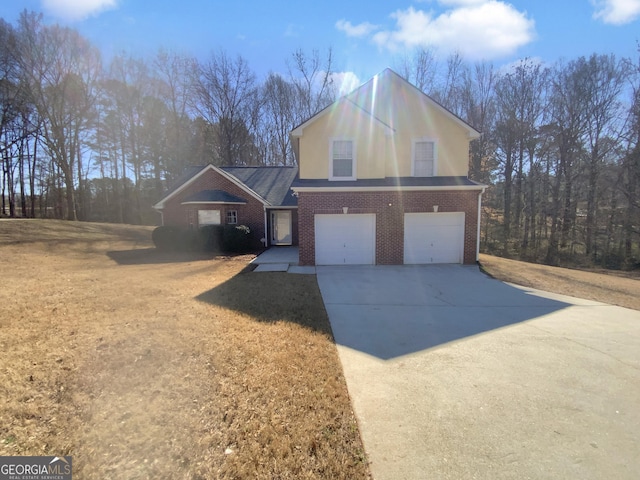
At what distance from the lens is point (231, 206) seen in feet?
60.5

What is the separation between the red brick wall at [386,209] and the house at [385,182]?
4cm

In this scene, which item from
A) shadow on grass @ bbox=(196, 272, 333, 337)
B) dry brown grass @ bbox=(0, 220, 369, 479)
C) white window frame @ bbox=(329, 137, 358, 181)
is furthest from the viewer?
white window frame @ bbox=(329, 137, 358, 181)

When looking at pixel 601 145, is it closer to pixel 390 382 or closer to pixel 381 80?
pixel 381 80

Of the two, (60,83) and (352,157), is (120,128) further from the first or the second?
(352,157)

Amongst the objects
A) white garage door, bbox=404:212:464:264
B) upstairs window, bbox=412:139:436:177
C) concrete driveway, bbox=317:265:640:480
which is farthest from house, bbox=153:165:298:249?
concrete driveway, bbox=317:265:640:480

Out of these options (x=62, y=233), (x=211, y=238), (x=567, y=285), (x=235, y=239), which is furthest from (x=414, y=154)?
(x=62, y=233)

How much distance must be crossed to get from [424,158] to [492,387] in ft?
37.9

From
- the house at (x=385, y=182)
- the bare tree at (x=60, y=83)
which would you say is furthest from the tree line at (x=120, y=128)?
the house at (x=385, y=182)

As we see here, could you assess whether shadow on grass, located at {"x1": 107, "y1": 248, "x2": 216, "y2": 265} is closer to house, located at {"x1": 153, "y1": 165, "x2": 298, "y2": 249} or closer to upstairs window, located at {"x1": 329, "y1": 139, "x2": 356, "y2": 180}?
house, located at {"x1": 153, "y1": 165, "x2": 298, "y2": 249}

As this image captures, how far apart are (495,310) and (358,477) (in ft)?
19.3

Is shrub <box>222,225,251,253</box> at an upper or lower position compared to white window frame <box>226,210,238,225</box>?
lower

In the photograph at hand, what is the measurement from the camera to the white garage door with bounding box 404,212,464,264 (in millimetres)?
12611

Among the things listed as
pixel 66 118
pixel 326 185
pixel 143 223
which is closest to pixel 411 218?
pixel 326 185

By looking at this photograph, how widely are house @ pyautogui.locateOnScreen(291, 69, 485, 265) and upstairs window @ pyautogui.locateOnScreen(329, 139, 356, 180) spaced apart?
42mm
